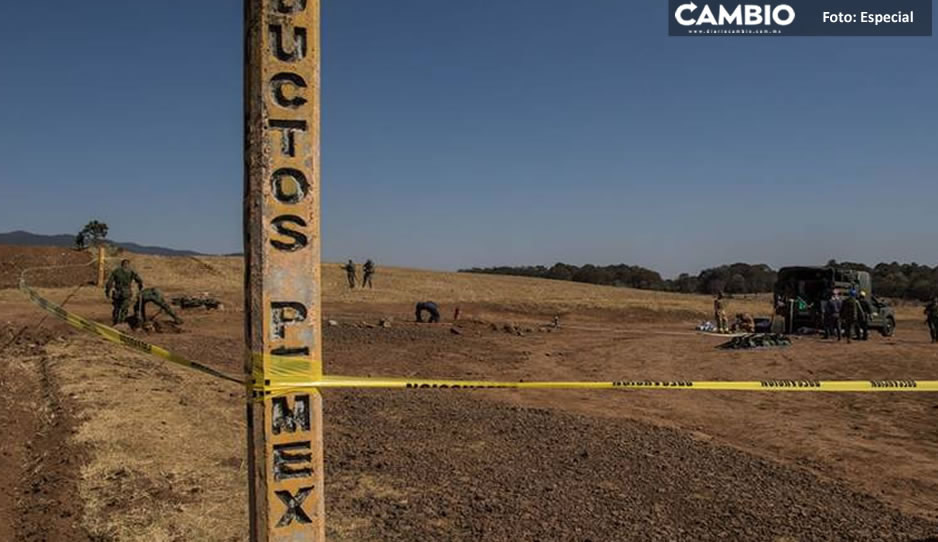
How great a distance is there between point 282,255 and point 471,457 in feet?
17.6

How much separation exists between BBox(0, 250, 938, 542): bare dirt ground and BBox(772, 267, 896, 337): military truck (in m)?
9.07

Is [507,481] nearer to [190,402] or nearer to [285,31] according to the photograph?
[190,402]

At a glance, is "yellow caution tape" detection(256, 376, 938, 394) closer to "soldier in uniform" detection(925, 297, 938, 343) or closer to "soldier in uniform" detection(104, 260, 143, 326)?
"soldier in uniform" detection(104, 260, 143, 326)

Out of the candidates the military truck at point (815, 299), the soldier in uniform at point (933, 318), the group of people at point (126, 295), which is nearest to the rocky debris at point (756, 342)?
the military truck at point (815, 299)

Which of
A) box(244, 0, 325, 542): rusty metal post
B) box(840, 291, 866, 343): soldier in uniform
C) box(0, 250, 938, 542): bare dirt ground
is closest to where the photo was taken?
box(244, 0, 325, 542): rusty metal post

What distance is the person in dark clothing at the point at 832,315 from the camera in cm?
2177

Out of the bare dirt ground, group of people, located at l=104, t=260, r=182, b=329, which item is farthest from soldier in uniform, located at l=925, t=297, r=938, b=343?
group of people, located at l=104, t=260, r=182, b=329

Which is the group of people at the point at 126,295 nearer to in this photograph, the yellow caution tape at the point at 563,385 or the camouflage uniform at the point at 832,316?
the yellow caution tape at the point at 563,385

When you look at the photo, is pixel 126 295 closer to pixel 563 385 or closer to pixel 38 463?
pixel 38 463

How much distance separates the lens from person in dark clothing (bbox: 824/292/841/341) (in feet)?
71.4

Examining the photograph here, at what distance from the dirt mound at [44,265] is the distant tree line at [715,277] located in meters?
49.4

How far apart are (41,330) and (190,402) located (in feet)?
27.1

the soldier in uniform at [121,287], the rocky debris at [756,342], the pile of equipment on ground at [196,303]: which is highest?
the soldier in uniform at [121,287]

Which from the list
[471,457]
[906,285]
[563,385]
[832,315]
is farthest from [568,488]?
[906,285]
